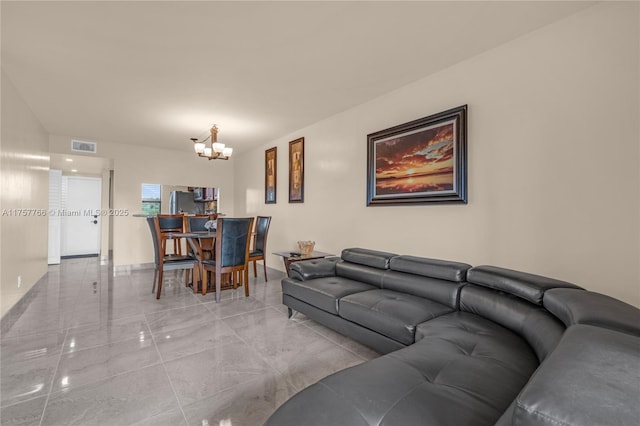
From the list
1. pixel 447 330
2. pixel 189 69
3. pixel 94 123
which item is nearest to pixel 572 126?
pixel 447 330

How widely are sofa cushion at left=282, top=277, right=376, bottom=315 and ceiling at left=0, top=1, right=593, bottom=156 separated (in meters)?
2.15

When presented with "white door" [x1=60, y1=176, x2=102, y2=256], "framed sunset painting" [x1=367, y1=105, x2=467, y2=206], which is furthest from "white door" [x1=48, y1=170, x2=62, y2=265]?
"framed sunset painting" [x1=367, y1=105, x2=467, y2=206]

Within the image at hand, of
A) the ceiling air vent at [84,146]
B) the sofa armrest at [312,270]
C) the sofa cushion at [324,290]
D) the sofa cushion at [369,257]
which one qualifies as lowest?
the sofa cushion at [324,290]

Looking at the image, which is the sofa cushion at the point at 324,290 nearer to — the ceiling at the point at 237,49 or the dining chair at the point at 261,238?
the dining chair at the point at 261,238

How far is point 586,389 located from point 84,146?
735 cm

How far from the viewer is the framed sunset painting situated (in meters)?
2.73

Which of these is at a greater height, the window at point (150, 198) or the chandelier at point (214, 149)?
the chandelier at point (214, 149)

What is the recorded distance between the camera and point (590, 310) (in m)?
1.27

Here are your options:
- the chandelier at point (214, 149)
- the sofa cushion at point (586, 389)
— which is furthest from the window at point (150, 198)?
the sofa cushion at point (586, 389)

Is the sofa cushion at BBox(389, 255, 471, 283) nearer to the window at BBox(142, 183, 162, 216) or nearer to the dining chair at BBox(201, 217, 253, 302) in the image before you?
the dining chair at BBox(201, 217, 253, 302)

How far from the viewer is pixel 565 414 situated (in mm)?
608

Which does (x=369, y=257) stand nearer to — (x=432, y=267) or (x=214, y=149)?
(x=432, y=267)

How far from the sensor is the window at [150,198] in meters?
6.22

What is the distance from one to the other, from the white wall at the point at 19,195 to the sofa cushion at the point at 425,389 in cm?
355
